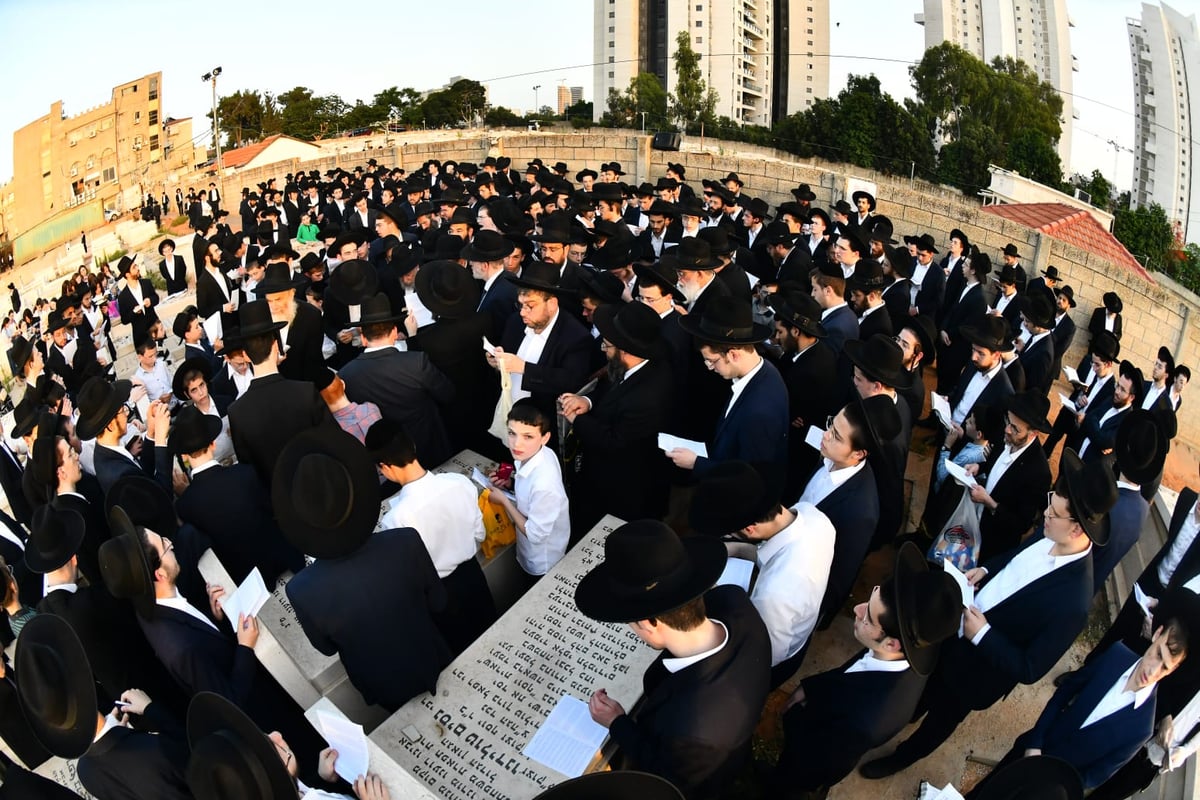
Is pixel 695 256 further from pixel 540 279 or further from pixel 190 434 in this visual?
pixel 190 434

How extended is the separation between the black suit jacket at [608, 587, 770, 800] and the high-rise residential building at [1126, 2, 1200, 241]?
11406cm

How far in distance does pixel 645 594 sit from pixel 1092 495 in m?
1.99

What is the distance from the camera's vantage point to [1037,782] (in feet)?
6.51

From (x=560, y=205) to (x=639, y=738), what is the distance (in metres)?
8.33

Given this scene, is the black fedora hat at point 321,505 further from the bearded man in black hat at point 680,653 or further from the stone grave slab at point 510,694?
the bearded man in black hat at point 680,653

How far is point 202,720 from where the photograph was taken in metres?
2.11

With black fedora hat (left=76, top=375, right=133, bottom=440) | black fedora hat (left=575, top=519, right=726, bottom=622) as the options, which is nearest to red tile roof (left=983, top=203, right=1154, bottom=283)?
black fedora hat (left=575, top=519, right=726, bottom=622)

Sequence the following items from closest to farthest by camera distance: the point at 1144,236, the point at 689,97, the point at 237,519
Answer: the point at 237,519
the point at 1144,236
the point at 689,97

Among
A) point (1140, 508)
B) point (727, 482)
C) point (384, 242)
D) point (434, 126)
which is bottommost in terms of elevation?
point (1140, 508)

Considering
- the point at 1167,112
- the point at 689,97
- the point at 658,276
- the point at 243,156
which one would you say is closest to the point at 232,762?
the point at 658,276

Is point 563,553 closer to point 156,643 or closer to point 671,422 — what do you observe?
point 671,422

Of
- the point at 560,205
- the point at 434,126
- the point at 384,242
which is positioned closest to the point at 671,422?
the point at 384,242

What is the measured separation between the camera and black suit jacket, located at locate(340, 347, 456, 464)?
4.44 metres

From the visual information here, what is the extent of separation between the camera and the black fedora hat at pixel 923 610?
8.12 ft
